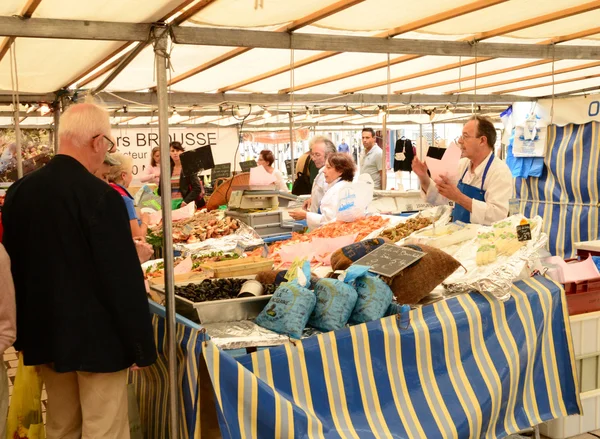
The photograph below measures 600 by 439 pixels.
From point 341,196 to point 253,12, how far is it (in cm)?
225

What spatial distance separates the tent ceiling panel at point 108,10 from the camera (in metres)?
3.21

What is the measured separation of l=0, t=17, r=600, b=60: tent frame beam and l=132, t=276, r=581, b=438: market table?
153 cm

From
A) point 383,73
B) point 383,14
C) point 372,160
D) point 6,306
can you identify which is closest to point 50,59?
point 383,14

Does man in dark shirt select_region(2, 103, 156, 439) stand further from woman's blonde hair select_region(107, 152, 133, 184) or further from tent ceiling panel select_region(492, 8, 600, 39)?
tent ceiling panel select_region(492, 8, 600, 39)

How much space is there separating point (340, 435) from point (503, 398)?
1090 mm

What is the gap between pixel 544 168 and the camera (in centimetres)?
920

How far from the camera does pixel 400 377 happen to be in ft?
10.4

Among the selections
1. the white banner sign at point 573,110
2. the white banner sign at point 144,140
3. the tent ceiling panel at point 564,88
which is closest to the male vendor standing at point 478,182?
the white banner sign at point 573,110

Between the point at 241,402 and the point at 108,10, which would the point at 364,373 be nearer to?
the point at 241,402

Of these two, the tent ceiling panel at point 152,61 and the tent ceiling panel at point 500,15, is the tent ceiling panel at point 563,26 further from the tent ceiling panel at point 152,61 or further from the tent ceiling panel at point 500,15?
the tent ceiling panel at point 152,61

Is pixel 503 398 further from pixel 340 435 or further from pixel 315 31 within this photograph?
pixel 315 31

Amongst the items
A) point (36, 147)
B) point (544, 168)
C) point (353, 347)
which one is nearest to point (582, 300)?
point (353, 347)

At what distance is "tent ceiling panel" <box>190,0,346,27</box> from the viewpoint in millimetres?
3534

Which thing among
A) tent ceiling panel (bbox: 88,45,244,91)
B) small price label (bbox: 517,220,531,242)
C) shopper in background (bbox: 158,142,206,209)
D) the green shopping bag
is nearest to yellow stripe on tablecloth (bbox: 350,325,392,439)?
small price label (bbox: 517,220,531,242)
